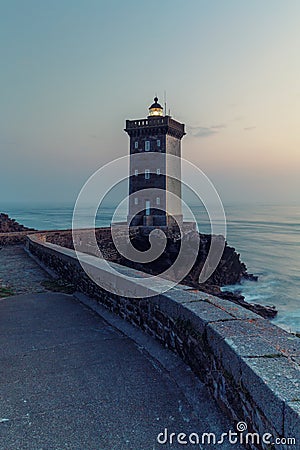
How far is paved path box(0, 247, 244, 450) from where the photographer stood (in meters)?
2.15

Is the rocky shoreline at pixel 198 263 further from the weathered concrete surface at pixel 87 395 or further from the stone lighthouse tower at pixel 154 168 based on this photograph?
the weathered concrete surface at pixel 87 395

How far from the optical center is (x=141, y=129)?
2659 cm

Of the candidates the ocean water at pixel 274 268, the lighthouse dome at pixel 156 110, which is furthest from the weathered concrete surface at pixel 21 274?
the lighthouse dome at pixel 156 110

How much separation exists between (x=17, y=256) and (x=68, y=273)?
15.3ft

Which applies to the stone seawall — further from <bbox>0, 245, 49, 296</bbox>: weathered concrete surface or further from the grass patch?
<bbox>0, 245, 49, 296</bbox>: weathered concrete surface

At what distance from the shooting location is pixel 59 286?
6375 mm

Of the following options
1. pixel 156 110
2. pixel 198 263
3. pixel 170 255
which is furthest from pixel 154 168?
pixel 198 263

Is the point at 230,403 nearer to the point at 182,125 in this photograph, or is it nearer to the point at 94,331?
the point at 94,331

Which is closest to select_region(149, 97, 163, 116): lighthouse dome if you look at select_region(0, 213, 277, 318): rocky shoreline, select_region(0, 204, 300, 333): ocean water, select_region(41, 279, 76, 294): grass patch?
select_region(0, 213, 277, 318): rocky shoreline

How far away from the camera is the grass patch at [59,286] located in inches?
239

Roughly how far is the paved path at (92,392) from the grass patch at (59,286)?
71.2 inches

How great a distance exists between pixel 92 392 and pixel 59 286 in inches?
154

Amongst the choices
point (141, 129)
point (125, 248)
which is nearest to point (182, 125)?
point (141, 129)

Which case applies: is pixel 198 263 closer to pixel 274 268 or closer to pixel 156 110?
pixel 274 268
